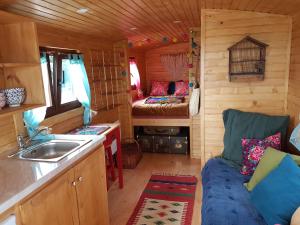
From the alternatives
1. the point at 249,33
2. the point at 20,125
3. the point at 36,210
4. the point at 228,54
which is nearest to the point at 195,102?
the point at 228,54

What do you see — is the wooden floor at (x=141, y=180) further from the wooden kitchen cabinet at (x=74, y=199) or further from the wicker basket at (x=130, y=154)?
the wooden kitchen cabinet at (x=74, y=199)

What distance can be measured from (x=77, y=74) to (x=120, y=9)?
1.03 meters

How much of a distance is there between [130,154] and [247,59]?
7.19 feet

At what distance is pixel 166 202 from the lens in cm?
279

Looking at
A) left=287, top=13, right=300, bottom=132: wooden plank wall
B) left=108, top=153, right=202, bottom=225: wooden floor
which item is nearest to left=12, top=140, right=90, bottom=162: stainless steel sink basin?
left=108, top=153, right=202, bottom=225: wooden floor

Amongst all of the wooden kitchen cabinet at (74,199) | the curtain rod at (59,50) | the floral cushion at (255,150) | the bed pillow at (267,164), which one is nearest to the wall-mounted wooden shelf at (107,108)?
the curtain rod at (59,50)

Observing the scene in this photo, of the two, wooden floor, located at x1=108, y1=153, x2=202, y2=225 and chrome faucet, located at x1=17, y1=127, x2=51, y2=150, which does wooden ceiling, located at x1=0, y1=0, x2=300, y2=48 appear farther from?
wooden floor, located at x1=108, y1=153, x2=202, y2=225

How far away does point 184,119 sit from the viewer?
4133 mm

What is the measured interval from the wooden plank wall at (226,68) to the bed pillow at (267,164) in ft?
2.89

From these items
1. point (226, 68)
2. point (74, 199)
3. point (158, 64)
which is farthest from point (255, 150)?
point (158, 64)

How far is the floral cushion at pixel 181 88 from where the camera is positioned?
546cm

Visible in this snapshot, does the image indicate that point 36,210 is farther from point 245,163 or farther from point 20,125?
point 245,163

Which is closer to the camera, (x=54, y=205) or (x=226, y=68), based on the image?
(x=54, y=205)

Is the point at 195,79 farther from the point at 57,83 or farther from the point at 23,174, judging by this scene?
the point at 23,174
